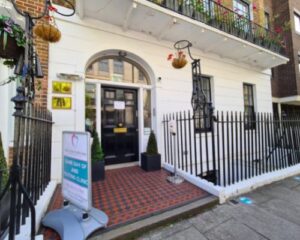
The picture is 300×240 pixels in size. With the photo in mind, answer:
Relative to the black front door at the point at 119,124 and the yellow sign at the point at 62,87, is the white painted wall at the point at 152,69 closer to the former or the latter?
the yellow sign at the point at 62,87

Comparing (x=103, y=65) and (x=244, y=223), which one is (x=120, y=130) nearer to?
(x=103, y=65)

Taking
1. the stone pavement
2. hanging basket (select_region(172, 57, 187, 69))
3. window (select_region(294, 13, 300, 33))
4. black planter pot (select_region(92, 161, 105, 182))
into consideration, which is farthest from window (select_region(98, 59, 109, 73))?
window (select_region(294, 13, 300, 33))

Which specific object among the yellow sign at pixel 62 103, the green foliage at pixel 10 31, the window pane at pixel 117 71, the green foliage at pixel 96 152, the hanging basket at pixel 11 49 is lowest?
the green foliage at pixel 96 152

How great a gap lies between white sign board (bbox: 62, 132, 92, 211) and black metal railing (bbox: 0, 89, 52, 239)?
37cm

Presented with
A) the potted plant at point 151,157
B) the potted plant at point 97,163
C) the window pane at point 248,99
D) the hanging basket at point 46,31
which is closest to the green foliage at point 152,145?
the potted plant at point 151,157

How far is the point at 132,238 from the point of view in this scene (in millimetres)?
2238

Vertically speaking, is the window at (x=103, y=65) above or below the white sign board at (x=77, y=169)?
above

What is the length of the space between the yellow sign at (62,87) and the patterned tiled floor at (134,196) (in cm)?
210

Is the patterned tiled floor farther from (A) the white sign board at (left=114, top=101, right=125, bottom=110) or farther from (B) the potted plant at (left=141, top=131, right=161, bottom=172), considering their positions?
(A) the white sign board at (left=114, top=101, right=125, bottom=110)

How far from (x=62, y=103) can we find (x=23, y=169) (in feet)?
7.59

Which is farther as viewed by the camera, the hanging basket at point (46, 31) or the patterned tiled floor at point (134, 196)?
the hanging basket at point (46, 31)

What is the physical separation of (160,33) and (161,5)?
2.79ft

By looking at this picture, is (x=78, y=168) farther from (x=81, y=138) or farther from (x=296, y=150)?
(x=296, y=150)

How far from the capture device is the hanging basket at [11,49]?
204cm
